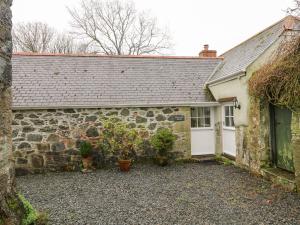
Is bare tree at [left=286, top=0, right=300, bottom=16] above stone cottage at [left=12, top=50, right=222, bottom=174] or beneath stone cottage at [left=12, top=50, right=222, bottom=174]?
above

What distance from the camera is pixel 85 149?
7918mm

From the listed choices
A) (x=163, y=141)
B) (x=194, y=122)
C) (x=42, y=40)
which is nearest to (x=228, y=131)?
(x=194, y=122)

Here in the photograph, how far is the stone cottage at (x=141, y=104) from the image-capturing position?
24.6 feet

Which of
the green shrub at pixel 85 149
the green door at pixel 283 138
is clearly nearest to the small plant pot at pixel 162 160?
the green shrub at pixel 85 149

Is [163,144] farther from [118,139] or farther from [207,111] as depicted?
[207,111]

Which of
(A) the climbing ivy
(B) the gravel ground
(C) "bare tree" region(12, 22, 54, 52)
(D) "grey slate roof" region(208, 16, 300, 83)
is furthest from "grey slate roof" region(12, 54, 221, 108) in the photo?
(C) "bare tree" region(12, 22, 54, 52)

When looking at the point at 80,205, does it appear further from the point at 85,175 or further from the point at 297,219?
the point at 297,219

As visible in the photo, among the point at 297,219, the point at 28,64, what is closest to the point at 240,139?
the point at 297,219

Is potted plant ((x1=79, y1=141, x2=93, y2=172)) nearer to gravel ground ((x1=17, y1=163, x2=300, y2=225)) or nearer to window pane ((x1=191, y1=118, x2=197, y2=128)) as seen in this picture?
gravel ground ((x1=17, y1=163, x2=300, y2=225))

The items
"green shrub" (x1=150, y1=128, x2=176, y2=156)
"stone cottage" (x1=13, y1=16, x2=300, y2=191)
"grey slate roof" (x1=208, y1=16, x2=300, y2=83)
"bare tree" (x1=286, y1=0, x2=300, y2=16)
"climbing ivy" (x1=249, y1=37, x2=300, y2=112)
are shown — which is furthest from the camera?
"green shrub" (x1=150, y1=128, x2=176, y2=156)

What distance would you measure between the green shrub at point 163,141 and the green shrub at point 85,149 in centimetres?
209

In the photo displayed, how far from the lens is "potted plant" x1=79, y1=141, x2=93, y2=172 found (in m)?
7.94

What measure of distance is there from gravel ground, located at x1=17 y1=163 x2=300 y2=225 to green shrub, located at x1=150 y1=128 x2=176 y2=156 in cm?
83

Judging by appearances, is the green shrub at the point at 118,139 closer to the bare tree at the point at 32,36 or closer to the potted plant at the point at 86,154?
the potted plant at the point at 86,154
